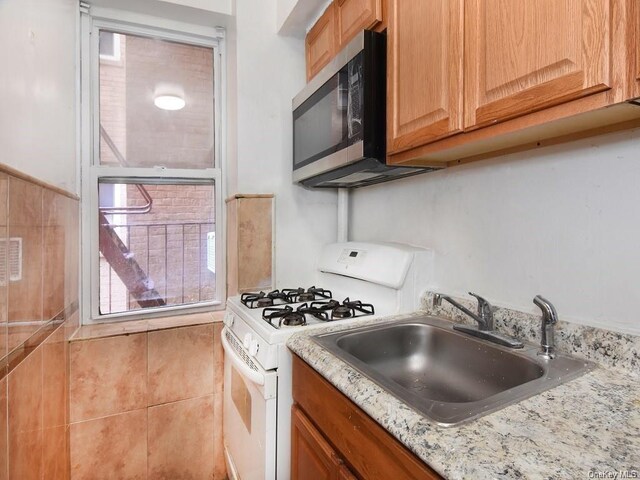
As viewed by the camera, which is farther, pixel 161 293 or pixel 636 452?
pixel 161 293

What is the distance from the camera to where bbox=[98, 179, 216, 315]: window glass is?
1827 millimetres

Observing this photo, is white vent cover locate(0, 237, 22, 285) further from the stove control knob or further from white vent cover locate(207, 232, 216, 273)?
white vent cover locate(207, 232, 216, 273)

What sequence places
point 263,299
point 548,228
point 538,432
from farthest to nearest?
point 263,299 < point 548,228 < point 538,432

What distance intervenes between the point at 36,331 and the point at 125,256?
0.80 meters

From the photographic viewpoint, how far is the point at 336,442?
36.2 inches

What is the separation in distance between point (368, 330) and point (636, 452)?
0.73 metres

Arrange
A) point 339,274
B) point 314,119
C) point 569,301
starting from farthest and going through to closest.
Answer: point 339,274 < point 314,119 < point 569,301

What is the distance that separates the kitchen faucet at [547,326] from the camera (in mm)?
941

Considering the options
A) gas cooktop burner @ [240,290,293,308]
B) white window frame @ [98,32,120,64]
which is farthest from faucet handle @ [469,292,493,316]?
white window frame @ [98,32,120,64]

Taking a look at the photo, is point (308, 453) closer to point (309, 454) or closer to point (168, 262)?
point (309, 454)

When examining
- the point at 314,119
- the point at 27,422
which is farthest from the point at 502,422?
the point at 314,119

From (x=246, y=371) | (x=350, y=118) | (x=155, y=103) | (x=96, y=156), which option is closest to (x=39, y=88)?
(x=96, y=156)

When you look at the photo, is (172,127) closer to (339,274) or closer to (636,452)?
(339,274)

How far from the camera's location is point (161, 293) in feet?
6.28
